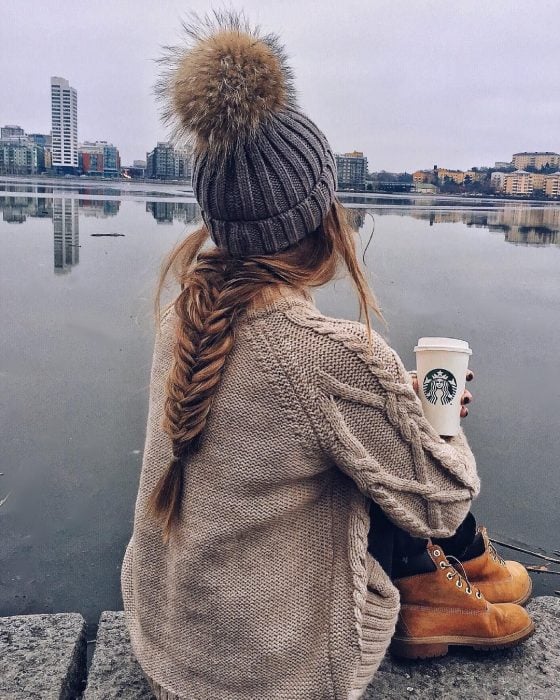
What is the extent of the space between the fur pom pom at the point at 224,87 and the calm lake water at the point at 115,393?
60cm

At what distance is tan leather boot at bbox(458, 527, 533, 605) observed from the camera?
221 centimetres

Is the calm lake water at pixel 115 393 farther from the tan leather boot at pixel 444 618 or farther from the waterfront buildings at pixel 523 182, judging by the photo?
the waterfront buildings at pixel 523 182

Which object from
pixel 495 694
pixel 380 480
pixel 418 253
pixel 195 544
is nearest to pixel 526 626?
pixel 495 694

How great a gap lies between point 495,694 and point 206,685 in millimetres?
791

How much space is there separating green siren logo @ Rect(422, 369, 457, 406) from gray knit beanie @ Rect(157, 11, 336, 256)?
17.2 inches

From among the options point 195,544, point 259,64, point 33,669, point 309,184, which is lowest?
point 33,669

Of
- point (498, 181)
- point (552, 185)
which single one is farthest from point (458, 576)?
point (498, 181)

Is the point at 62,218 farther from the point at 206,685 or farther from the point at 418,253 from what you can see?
the point at 206,685

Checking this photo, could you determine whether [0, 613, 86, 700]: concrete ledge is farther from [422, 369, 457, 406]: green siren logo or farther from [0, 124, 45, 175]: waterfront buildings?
[0, 124, 45, 175]: waterfront buildings

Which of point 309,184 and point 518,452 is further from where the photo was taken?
point 518,452

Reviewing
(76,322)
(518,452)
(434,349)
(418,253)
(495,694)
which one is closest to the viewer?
(434,349)

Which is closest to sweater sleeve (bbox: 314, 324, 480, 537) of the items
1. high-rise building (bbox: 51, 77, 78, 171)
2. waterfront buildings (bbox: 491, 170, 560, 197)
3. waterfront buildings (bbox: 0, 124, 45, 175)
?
waterfront buildings (bbox: 491, 170, 560, 197)

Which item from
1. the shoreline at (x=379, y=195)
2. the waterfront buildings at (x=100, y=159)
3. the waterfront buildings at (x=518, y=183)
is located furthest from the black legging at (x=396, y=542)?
the waterfront buildings at (x=100, y=159)

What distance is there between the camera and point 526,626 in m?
2.16
